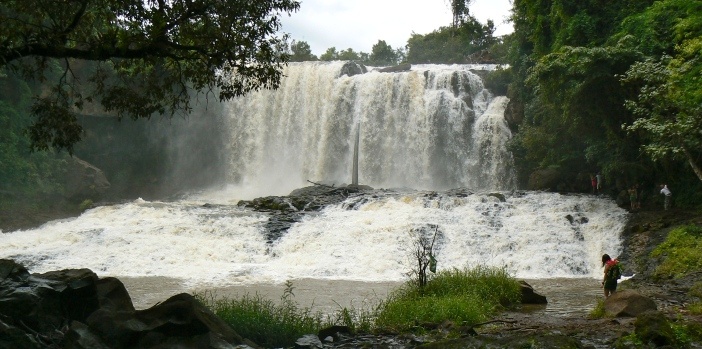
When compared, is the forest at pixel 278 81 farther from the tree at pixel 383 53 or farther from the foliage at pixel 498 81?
the tree at pixel 383 53

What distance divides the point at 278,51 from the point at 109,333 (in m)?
5.33

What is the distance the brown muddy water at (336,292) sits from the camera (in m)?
12.7

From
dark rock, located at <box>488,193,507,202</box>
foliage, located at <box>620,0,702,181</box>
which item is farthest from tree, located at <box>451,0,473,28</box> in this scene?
dark rock, located at <box>488,193,507,202</box>

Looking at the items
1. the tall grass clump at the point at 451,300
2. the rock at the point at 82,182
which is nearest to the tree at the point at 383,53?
the rock at the point at 82,182

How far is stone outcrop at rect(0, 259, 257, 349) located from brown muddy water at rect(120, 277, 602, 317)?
4.56m

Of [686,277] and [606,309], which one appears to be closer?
[606,309]

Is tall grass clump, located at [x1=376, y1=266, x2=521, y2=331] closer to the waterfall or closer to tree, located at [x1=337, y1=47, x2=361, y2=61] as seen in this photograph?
the waterfall

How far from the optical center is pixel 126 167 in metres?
37.2

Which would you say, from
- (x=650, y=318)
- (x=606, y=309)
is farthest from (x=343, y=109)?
(x=650, y=318)

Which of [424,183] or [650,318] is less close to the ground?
[424,183]

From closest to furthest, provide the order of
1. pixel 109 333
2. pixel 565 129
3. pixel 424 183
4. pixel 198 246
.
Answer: pixel 109 333
pixel 198 246
pixel 565 129
pixel 424 183

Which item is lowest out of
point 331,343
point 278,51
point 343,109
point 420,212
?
point 331,343

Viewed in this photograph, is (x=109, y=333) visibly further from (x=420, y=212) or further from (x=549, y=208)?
(x=549, y=208)

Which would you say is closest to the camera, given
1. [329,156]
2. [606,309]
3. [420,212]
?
[606,309]
